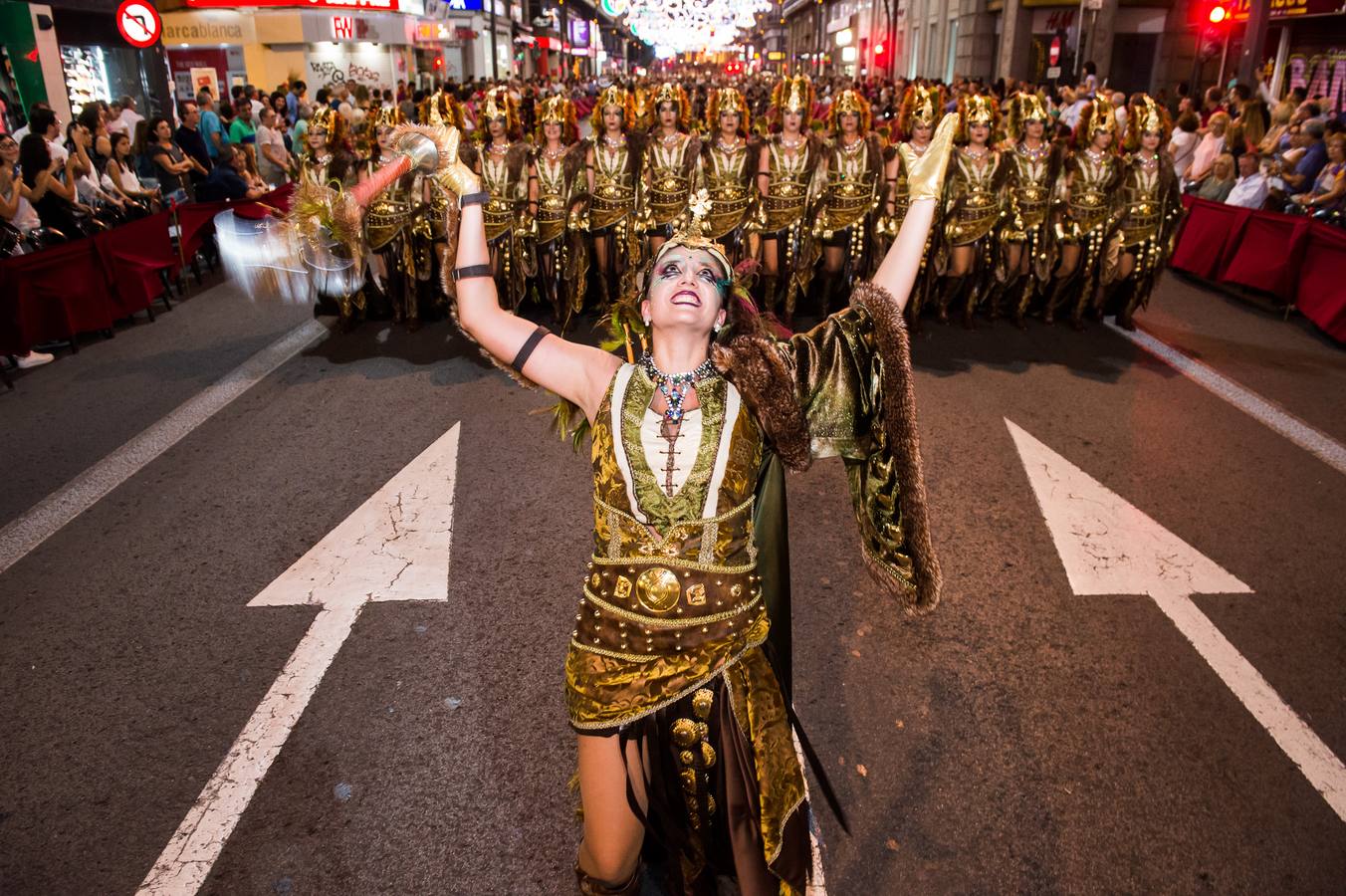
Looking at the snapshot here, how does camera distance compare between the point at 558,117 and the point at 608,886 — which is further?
the point at 558,117

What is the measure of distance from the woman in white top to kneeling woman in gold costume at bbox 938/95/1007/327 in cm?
964

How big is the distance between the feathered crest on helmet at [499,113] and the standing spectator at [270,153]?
678 centimetres

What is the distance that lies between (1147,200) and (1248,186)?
13.1 feet

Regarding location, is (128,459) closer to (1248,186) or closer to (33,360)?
(33,360)

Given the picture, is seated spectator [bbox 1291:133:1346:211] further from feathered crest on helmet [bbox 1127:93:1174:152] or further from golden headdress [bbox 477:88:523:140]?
golden headdress [bbox 477:88:523:140]

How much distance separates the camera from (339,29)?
2689 cm

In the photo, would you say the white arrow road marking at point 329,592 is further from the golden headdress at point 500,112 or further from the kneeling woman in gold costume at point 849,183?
the kneeling woman in gold costume at point 849,183

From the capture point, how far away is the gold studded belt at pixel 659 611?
250cm

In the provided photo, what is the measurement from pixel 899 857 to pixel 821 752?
1.81ft

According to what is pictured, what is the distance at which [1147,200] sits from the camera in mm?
8516

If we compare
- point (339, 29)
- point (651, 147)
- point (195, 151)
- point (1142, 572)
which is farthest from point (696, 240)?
point (339, 29)

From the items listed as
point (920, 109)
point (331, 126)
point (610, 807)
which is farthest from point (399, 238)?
point (610, 807)

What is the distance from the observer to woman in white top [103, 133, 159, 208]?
11.5m

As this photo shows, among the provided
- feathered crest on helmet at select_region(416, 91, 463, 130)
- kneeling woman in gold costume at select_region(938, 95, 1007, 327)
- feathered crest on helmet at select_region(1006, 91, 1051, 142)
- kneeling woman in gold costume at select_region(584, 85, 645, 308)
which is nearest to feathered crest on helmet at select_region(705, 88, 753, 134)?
kneeling woman in gold costume at select_region(584, 85, 645, 308)
